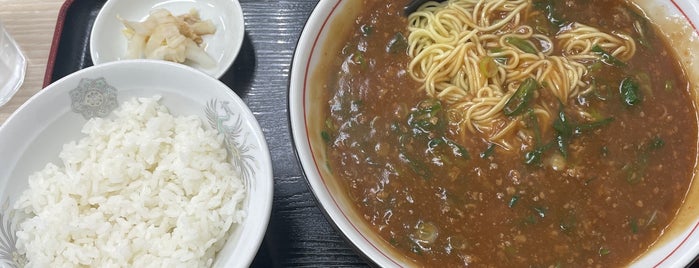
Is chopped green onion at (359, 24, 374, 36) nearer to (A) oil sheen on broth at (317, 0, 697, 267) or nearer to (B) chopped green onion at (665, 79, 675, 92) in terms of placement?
(A) oil sheen on broth at (317, 0, 697, 267)

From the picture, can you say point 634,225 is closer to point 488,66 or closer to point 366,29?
point 488,66

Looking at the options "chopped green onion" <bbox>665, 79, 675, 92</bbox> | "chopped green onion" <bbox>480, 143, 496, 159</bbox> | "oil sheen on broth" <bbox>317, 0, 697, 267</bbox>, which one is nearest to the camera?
"oil sheen on broth" <bbox>317, 0, 697, 267</bbox>

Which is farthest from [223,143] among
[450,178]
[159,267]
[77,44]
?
[77,44]

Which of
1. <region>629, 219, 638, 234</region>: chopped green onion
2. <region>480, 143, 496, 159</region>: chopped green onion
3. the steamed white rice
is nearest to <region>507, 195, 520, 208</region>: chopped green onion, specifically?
<region>480, 143, 496, 159</region>: chopped green onion

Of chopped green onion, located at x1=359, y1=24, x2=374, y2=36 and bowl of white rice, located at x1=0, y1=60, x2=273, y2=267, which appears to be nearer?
bowl of white rice, located at x1=0, y1=60, x2=273, y2=267

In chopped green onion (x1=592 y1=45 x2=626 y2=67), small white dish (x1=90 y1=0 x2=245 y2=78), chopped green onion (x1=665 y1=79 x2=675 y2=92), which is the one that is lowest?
small white dish (x1=90 y1=0 x2=245 y2=78)

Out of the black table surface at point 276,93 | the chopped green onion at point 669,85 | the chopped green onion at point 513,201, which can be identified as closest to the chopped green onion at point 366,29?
the black table surface at point 276,93

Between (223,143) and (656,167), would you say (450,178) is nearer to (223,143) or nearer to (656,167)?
(656,167)
